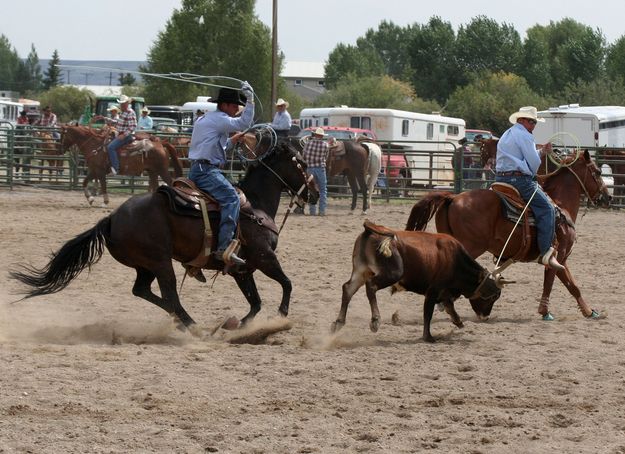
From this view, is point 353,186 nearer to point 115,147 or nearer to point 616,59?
point 115,147

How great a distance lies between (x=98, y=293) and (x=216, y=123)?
2843 millimetres

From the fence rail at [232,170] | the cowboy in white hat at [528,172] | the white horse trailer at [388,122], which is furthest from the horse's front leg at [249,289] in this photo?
the white horse trailer at [388,122]

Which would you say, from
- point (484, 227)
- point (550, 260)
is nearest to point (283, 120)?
point (484, 227)

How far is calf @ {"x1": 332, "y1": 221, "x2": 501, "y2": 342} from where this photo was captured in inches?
331

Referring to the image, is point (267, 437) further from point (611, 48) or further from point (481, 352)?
point (611, 48)

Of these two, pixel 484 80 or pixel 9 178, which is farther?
pixel 484 80

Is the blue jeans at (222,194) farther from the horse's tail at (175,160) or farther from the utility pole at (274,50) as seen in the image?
the utility pole at (274,50)

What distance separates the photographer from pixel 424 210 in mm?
9875

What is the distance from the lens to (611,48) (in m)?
77.7

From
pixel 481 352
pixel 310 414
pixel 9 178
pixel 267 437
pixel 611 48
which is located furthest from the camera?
pixel 611 48

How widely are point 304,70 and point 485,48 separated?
71586 millimetres

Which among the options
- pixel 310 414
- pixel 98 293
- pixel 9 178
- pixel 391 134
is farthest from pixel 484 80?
pixel 310 414

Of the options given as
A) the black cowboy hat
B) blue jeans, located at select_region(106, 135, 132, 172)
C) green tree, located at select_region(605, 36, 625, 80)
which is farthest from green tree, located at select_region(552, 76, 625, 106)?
the black cowboy hat

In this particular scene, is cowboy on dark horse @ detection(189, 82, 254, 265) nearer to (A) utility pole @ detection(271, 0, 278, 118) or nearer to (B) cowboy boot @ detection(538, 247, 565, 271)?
(B) cowboy boot @ detection(538, 247, 565, 271)
